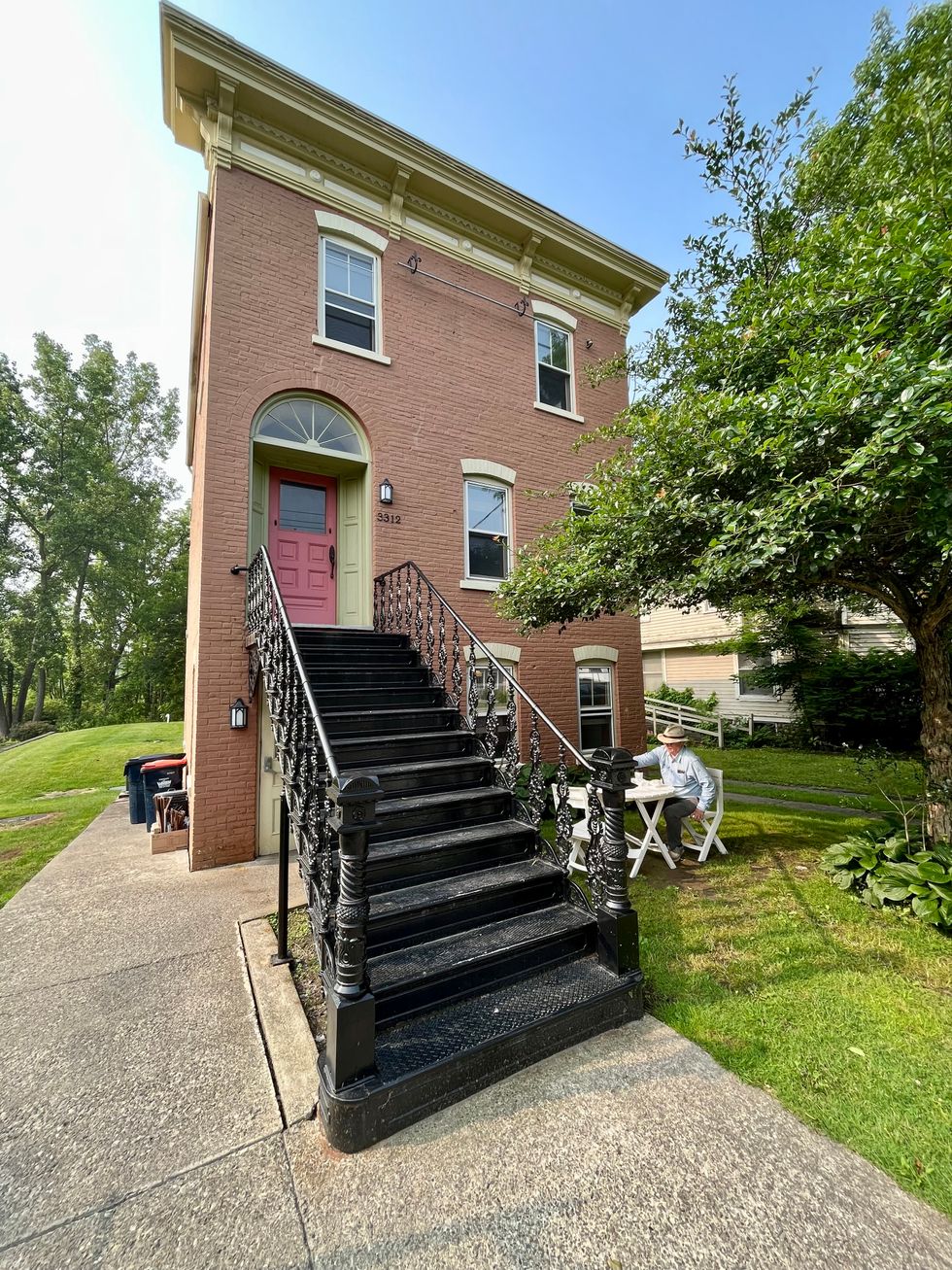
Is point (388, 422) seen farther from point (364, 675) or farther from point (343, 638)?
point (364, 675)

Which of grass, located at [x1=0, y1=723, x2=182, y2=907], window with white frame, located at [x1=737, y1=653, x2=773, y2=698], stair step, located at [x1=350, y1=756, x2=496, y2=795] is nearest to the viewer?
stair step, located at [x1=350, y1=756, x2=496, y2=795]

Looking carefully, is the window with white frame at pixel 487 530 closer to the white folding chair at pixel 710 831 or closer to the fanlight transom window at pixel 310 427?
the fanlight transom window at pixel 310 427

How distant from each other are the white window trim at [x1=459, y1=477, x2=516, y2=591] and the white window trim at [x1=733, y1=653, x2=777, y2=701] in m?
10.9

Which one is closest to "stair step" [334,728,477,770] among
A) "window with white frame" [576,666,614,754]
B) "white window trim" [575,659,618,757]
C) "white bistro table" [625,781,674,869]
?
"white bistro table" [625,781,674,869]

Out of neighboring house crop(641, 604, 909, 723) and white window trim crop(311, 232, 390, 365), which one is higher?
white window trim crop(311, 232, 390, 365)

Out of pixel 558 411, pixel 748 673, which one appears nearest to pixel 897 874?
pixel 558 411

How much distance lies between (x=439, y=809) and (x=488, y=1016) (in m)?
1.46

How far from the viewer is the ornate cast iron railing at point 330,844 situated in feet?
7.76

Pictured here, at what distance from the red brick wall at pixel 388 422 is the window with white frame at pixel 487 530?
209mm

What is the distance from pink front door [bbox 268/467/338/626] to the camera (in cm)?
693

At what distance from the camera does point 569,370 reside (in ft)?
31.1

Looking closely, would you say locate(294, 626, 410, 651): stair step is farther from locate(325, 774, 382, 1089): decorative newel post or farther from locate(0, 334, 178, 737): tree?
locate(0, 334, 178, 737): tree

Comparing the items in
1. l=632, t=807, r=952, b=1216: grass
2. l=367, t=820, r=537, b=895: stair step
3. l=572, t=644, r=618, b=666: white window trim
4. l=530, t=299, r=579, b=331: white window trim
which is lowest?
l=632, t=807, r=952, b=1216: grass

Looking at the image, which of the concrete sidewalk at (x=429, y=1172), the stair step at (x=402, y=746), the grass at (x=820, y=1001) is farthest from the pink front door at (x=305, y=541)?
the grass at (x=820, y=1001)
